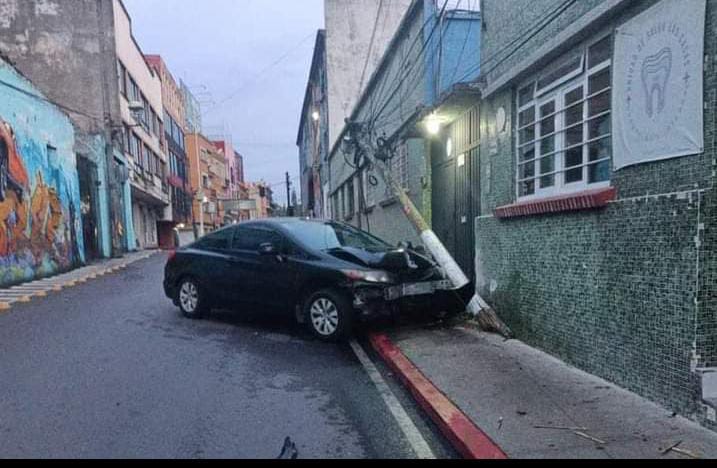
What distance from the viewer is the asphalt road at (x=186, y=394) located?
328 cm

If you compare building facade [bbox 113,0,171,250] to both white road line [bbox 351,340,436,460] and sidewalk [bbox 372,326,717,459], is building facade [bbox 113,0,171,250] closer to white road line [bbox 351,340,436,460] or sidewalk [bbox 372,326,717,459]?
white road line [bbox 351,340,436,460]

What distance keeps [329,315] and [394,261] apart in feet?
3.59

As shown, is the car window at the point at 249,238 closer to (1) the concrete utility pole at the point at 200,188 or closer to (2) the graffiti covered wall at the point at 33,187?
(2) the graffiti covered wall at the point at 33,187

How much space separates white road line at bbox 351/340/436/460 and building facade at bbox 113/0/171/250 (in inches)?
745

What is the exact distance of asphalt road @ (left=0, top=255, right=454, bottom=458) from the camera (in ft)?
10.7

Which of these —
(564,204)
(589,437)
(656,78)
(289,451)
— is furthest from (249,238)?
(656,78)

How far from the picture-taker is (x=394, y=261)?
6027mm

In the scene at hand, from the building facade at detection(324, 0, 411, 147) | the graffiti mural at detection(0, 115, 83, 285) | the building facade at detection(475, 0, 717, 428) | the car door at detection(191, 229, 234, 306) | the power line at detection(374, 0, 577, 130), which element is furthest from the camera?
the building facade at detection(324, 0, 411, 147)

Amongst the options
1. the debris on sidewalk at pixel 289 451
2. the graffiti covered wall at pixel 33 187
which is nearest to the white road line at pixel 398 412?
the debris on sidewalk at pixel 289 451

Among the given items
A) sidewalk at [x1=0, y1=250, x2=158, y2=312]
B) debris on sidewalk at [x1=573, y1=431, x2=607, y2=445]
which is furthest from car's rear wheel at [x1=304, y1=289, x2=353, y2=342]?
sidewalk at [x1=0, y1=250, x2=158, y2=312]

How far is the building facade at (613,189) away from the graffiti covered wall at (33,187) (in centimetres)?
1094

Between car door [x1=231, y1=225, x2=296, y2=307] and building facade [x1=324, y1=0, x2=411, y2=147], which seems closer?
car door [x1=231, y1=225, x2=296, y2=307]

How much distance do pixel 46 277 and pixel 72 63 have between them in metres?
14.1
